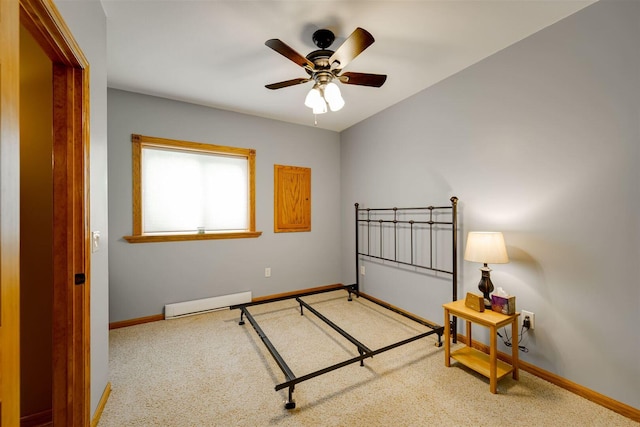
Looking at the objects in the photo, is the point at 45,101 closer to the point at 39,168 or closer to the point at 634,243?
the point at 39,168

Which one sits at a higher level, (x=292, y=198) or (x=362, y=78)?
(x=362, y=78)

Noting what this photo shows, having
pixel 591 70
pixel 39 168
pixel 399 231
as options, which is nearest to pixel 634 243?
pixel 591 70

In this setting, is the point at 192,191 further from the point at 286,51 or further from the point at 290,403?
the point at 290,403

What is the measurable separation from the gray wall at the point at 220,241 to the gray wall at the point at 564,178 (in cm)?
194

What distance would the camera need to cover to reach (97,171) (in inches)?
61.2

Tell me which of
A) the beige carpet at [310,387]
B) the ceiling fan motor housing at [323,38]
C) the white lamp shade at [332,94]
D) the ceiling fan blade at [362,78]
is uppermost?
the ceiling fan motor housing at [323,38]

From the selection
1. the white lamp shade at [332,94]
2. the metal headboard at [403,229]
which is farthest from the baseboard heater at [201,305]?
the white lamp shade at [332,94]

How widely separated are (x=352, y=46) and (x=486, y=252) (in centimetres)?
170

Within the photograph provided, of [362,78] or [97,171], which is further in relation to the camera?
[362,78]

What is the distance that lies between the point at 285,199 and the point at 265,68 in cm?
179

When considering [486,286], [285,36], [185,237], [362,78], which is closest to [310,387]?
[486,286]

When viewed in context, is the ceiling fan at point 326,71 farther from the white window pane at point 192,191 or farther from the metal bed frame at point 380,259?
the white window pane at point 192,191

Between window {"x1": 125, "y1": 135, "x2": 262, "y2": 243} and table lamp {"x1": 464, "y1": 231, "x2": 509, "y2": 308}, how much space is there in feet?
8.33

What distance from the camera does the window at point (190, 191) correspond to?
2916mm
